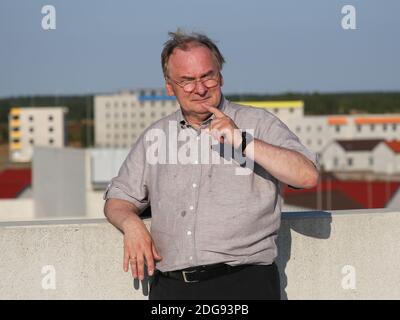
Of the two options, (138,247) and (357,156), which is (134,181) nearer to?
(138,247)

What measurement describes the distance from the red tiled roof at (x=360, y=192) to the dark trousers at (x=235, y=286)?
1792 inches

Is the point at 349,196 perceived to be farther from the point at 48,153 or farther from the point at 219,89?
the point at 219,89

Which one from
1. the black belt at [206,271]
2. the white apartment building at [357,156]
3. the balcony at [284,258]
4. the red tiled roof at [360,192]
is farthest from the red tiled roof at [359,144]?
the black belt at [206,271]

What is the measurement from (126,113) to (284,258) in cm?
8136

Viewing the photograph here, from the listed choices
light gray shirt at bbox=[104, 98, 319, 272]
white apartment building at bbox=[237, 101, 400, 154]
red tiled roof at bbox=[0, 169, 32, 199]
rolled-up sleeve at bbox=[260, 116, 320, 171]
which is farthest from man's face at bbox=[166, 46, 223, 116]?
white apartment building at bbox=[237, 101, 400, 154]

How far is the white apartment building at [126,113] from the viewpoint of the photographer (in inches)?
3172

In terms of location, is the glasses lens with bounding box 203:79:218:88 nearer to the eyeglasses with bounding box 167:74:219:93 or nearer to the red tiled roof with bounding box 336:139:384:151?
the eyeglasses with bounding box 167:74:219:93

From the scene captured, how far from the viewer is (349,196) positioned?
54938 millimetres

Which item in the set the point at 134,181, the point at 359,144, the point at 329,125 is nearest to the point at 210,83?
the point at 134,181

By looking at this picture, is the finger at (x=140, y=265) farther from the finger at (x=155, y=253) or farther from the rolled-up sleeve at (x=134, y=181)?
the rolled-up sleeve at (x=134, y=181)

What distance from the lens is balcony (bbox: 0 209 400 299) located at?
463cm

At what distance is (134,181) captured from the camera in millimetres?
3971
